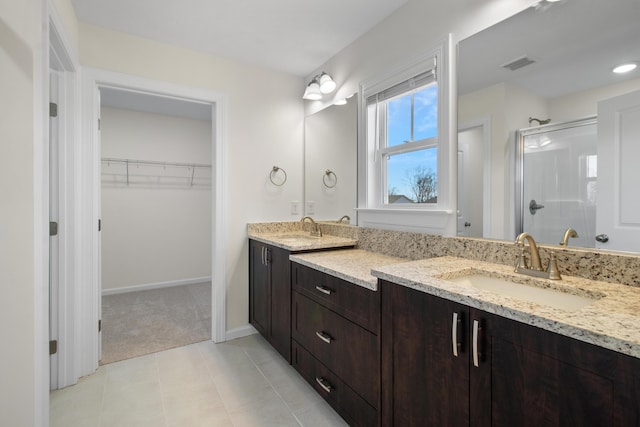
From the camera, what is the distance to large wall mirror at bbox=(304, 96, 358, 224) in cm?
248

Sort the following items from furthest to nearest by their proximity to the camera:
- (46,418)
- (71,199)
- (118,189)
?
(118,189) → (71,199) → (46,418)

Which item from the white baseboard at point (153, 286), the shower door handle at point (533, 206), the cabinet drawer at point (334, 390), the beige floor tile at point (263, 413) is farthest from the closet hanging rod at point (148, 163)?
the shower door handle at point (533, 206)

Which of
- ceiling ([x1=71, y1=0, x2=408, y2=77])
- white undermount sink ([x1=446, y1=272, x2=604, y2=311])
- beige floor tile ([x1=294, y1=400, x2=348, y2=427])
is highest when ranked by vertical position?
ceiling ([x1=71, y1=0, x2=408, y2=77])

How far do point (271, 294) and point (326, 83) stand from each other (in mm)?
1736

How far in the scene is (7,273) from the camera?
1020mm

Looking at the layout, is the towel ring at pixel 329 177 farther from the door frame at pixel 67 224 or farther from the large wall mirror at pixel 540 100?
the door frame at pixel 67 224

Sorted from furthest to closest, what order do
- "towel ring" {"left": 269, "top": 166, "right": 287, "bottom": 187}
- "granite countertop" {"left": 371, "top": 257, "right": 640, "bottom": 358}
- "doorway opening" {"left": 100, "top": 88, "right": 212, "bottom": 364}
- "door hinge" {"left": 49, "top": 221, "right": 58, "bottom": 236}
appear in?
1. "doorway opening" {"left": 100, "top": 88, "right": 212, "bottom": 364}
2. "towel ring" {"left": 269, "top": 166, "right": 287, "bottom": 187}
3. "door hinge" {"left": 49, "top": 221, "right": 58, "bottom": 236}
4. "granite countertop" {"left": 371, "top": 257, "right": 640, "bottom": 358}

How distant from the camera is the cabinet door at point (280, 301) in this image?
211 centimetres

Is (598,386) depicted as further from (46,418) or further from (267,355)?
(267,355)

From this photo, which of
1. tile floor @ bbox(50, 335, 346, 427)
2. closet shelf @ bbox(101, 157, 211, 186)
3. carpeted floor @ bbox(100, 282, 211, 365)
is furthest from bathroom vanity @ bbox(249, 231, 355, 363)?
closet shelf @ bbox(101, 157, 211, 186)

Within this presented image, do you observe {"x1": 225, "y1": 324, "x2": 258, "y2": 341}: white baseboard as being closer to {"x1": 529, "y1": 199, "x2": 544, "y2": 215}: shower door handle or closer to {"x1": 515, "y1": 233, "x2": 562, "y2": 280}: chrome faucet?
{"x1": 515, "y1": 233, "x2": 562, "y2": 280}: chrome faucet

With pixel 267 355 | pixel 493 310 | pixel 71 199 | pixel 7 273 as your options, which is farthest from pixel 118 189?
pixel 493 310

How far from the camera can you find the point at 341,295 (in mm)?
1588

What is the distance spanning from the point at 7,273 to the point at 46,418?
771 millimetres
